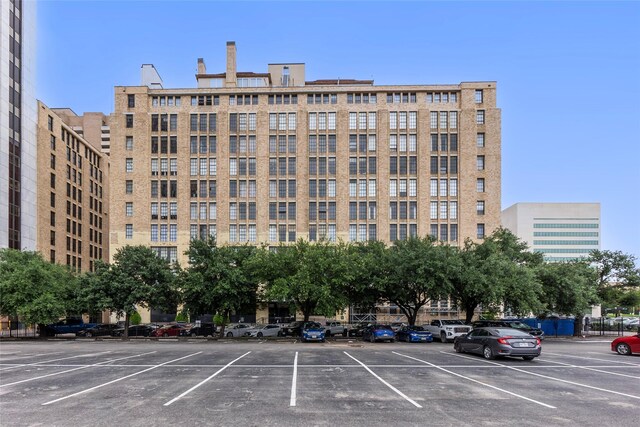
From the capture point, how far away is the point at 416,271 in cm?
3353

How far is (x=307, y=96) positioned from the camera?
63344 millimetres

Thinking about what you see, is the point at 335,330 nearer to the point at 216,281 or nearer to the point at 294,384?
the point at 216,281

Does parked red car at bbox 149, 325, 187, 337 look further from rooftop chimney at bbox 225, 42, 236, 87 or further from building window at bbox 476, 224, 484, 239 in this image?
building window at bbox 476, 224, 484, 239

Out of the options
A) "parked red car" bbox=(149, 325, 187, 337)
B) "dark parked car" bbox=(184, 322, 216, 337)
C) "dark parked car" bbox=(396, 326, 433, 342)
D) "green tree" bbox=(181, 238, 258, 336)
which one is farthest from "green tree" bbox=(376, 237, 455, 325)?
"parked red car" bbox=(149, 325, 187, 337)

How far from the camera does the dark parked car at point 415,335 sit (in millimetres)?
31219

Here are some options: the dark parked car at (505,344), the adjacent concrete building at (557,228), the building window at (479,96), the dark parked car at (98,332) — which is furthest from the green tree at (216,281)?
the adjacent concrete building at (557,228)

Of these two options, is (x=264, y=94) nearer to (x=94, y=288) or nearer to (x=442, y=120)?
(x=442, y=120)

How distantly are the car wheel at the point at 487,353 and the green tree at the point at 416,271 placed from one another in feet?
40.7

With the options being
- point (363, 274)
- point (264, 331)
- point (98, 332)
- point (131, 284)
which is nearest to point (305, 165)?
point (264, 331)

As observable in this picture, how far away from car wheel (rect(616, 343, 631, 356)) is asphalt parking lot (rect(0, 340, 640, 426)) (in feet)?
10.2

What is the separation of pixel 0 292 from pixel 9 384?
85.0 ft

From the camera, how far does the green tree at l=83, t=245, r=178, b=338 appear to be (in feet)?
115

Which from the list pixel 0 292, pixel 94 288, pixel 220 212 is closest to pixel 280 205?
pixel 220 212

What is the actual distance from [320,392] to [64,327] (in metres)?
40.2
